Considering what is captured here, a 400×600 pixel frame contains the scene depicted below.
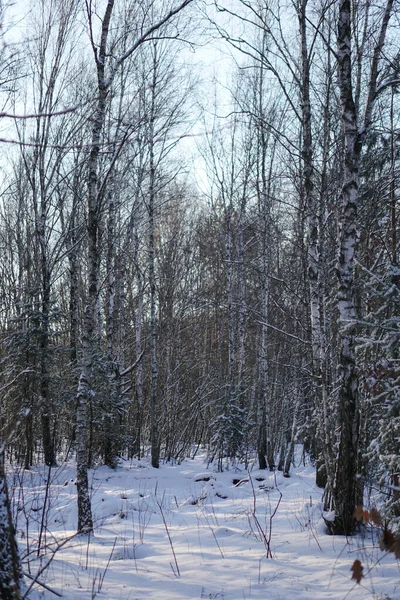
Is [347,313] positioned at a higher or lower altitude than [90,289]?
lower

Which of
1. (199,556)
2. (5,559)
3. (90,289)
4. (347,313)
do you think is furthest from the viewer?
(90,289)

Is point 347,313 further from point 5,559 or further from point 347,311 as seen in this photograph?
point 5,559

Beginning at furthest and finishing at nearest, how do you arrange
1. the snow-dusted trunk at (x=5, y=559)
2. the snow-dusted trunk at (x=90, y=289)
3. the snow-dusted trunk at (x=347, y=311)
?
the snow-dusted trunk at (x=90, y=289) → the snow-dusted trunk at (x=347, y=311) → the snow-dusted trunk at (x=5, y=559)

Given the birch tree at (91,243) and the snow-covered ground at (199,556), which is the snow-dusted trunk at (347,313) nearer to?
the snow-covered ground at (199,556)

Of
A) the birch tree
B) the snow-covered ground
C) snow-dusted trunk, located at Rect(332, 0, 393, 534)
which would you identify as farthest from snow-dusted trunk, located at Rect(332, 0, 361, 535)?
the birch tree

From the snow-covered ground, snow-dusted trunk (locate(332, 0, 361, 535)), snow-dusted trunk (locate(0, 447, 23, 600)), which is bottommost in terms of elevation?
the snow-covered ground

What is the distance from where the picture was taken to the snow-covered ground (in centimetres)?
393

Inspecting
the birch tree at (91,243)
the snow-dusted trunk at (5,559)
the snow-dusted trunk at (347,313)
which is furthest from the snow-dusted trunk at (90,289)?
the snow-dusted trunk at (5,559)

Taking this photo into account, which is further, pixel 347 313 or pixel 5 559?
pixel 347 313

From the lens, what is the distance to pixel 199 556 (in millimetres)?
5074

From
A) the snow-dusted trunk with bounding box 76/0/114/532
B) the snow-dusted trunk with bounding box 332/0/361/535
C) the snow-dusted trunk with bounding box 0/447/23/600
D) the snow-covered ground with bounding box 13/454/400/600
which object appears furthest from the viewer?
the snow-dusted trunk with bounding box 76/0/114/532

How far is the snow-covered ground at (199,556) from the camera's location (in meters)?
3.93

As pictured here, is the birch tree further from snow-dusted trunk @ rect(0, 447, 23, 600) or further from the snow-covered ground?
snow-dusted trunk @ rect(0, 447, 23, 600)

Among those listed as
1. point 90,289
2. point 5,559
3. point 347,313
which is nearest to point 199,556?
point 5,559
